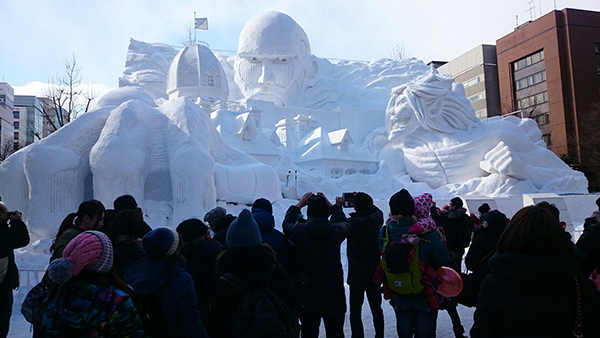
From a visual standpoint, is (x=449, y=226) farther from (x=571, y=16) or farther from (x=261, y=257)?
(x=571, y=16)

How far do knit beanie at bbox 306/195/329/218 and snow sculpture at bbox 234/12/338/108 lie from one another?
20.8 meters

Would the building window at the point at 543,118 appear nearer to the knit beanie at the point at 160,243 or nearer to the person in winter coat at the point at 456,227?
the person in winter coat at the point at 456,227

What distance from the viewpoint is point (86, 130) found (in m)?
8.75

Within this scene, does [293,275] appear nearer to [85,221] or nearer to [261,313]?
[261,313]

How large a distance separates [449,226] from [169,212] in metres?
4.87

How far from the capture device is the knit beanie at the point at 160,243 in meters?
2.89

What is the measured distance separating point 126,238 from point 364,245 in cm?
223

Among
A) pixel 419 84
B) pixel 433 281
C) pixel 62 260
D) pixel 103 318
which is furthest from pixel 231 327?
pixel 419 84

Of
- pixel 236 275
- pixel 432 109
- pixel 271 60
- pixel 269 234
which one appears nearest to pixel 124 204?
pixel 269 234

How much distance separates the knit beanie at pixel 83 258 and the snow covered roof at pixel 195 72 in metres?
18.4

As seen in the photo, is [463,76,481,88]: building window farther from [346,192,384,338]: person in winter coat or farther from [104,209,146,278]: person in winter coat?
[104,209,146,278]: person in winter coat

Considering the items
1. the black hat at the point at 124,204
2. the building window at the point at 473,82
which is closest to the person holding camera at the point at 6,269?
the black hat at the point at 124,204

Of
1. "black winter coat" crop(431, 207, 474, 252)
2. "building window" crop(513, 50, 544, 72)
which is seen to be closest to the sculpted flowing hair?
"black winter coat" crop(431, 207, 474, 252)

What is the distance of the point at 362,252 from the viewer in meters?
4.69
